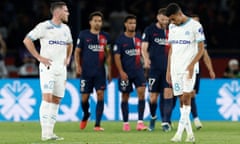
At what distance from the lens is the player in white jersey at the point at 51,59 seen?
16.2 metres

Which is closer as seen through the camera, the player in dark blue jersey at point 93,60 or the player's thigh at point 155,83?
the player's thigh at point 155,83

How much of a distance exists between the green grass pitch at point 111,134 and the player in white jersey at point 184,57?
0.55 meters

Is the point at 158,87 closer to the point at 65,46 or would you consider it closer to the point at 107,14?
the point at 65,46

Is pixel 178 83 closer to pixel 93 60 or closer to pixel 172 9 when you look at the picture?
pixel 172 9

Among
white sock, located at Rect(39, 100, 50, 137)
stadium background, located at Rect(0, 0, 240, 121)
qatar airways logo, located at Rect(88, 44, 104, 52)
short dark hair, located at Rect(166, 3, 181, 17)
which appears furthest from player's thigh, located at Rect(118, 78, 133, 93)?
stadium background, located at Rect(0, 0, 240, 121)

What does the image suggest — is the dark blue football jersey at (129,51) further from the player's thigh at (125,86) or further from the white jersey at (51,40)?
the white jersey at (51,40)

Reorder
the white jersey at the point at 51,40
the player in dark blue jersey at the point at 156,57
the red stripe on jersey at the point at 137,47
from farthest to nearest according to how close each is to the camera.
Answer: the red stripe on jersey at the point at 137,47, the player in dark blue jersey at the point at 156,57, the white jersey at the point at 51,40

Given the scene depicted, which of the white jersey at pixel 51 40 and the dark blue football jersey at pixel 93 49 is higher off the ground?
the white jersey at pixel 51 40

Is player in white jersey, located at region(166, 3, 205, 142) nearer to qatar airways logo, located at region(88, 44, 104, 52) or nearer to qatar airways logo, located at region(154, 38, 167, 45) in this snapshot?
qatar airways logo, located at region(154, 38, 167, 45)

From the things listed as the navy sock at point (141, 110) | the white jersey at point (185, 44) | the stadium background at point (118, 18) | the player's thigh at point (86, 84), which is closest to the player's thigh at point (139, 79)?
the navy sock at point (141, 110)

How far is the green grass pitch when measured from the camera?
15.8 metres

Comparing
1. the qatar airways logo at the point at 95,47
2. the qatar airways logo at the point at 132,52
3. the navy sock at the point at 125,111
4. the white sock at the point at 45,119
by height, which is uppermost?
the qatar airways logo at the point at 95,47

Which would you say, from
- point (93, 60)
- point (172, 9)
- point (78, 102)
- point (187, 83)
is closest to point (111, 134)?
point (93, 60)

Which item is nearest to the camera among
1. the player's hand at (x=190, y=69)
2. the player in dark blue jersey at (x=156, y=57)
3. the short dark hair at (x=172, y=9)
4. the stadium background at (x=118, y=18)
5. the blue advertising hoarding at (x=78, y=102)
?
the short dark hair at (x=172, y=9)
